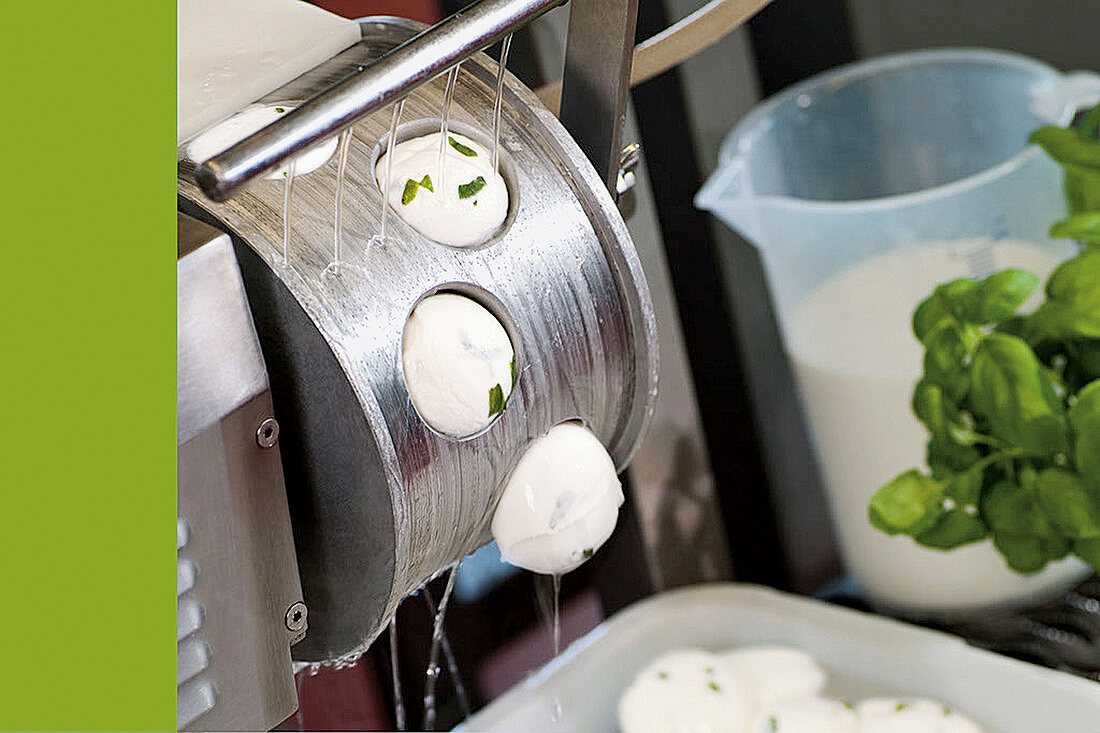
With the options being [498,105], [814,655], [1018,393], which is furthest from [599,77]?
[814,655]

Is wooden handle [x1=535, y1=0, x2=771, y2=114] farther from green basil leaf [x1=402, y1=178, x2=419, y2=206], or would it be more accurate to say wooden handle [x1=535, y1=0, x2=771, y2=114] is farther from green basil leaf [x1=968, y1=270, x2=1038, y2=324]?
green basil leaf [x1=968, y1=270, x2=1038, y2=324]

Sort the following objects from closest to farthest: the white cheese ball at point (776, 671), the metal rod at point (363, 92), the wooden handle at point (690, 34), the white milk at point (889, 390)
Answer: the metal rod at point (363, 92), the wooden handle at point (690, 34), the white cheese ball at point (776, 671), the white milk at point (889, 390)

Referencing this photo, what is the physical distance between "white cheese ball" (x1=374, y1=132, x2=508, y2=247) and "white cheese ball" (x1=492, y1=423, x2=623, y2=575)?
6cm

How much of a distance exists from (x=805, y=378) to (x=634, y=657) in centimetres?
22

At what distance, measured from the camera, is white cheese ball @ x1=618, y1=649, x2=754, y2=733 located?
0.64 m

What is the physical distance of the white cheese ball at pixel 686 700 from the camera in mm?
644

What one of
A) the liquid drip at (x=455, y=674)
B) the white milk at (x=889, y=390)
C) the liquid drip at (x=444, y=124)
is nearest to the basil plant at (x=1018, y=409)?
the white milk at (x=889, y=390)

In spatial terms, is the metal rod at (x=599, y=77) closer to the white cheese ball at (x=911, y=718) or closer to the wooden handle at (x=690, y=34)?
the wooden handle at (x=690, y=34)

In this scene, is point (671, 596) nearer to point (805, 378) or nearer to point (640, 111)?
point (805, 378)

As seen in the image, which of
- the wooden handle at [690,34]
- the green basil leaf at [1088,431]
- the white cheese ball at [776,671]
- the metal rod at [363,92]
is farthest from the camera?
the white cheese ball at [776,671]

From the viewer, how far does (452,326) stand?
31cm

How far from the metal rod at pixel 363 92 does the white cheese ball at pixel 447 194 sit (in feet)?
0.10

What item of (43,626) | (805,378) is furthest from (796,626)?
(43,626)

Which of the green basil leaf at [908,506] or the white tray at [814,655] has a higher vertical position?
the green basil leaf at [908,506]
